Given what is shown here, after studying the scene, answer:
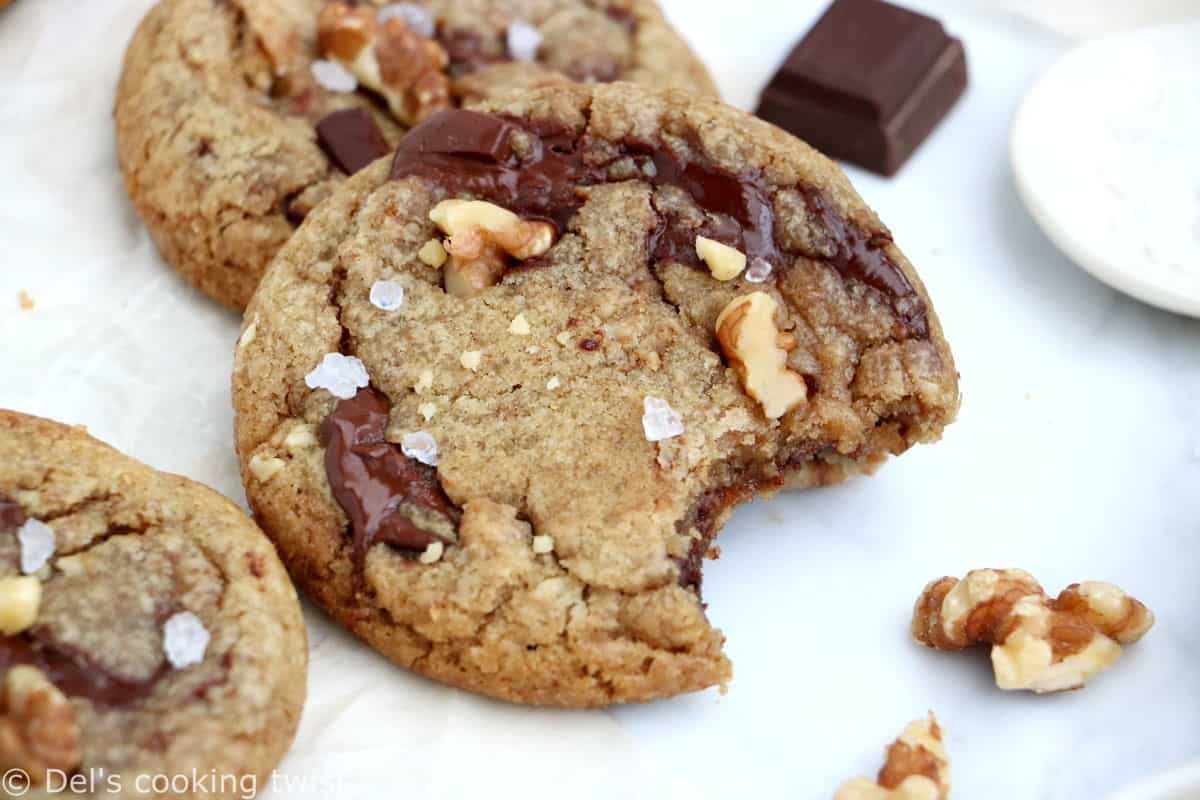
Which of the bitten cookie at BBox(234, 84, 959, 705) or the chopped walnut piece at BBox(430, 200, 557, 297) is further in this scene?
the chopped walnut piece at BBox(430, 200, 557, 297)

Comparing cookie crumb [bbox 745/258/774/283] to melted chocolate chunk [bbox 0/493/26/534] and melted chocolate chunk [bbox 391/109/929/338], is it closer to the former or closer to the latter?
melted chocolate chunk [bbox 391/109/929/338]

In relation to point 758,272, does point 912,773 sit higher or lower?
lower

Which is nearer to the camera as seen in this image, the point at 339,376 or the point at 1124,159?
the point at 339,376

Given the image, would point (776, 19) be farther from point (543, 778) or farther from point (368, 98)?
point (543, 778)

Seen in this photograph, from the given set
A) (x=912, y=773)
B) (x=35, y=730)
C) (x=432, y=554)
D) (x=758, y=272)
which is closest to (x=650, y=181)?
(x=758, y=272)

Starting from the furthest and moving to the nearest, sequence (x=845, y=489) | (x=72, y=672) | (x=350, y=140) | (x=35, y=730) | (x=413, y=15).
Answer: (x=413, y=15)
(x=350, y=140)
(x=845, y=489)
(x=72, y=672)
(x=35, y=730)

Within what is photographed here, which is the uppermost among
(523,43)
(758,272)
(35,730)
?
(758,272)

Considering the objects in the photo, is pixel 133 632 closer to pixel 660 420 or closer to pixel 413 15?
pixel 660 420

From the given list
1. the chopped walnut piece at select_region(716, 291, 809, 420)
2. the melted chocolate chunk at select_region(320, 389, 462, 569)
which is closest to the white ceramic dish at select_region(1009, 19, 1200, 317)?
the chopped walnut piece at select_region(716, 291, 809, 420)

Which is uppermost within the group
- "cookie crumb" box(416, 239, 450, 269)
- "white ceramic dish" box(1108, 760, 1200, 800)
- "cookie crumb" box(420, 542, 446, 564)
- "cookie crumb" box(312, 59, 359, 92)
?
"white ceramic dish" box(1108, 760, 1200, 800)
